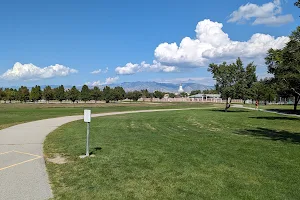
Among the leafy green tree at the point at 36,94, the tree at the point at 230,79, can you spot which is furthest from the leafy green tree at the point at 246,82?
the leafy green tree at the point at 36,94

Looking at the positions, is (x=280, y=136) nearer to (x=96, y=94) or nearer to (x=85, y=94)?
(x=85, y=94)

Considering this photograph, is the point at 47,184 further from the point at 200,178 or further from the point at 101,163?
the point at 200,178

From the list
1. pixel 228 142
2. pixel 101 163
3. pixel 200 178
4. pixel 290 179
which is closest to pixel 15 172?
pixel 101 163

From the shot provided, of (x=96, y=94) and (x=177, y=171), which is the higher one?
(x=96, y=94)

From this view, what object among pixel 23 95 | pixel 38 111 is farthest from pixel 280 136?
pixel 23 95

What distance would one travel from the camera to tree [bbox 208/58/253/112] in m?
39.7

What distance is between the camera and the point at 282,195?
19.1 ft

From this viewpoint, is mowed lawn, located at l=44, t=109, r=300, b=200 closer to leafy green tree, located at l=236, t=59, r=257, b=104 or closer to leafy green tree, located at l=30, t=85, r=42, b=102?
leafy green tree, located at l=236, t=59, r=257, b=104

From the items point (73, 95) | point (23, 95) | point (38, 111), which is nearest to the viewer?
point (38, 111)

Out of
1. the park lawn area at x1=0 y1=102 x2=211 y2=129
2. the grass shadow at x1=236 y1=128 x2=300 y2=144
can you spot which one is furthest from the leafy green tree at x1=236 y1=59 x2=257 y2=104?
the grass shadow at x1=236 y1=128 x2=300 y2=144

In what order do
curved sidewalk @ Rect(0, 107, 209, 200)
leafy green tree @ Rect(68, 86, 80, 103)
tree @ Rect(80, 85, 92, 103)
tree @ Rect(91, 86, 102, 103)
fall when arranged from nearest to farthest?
curved sidewalk @ Rect(0, 107, 209, 200), leafy green tree @ Rect(68, 86, 80, 103), tree @ Rect(80, 85, 92, 103), tree @ Rect(91, 86, 102, 103)

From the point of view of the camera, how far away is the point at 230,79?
133ft

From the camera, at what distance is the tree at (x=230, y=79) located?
39.7 meters

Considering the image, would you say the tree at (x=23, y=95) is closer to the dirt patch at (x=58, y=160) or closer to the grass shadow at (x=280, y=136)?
the grass shadow at (x=280, y=136)
